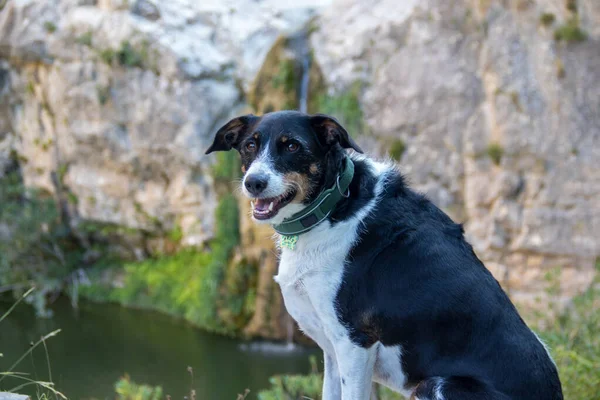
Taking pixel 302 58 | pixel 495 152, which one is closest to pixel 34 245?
pixel 302 58

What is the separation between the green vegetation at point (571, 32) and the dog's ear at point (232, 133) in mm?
9219

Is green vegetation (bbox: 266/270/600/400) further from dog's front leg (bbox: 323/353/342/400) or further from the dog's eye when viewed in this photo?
the dog's eye

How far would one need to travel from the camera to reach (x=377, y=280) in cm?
265

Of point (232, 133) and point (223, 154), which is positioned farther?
point (223, 154)

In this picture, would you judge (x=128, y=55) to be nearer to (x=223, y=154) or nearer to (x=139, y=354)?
(x=223, y=154)

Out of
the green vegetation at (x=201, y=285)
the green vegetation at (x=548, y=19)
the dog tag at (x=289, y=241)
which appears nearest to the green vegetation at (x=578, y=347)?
the dog tag at (x=289, y=241)

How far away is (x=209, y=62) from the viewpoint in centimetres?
1389

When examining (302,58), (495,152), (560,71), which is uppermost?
(560,71)

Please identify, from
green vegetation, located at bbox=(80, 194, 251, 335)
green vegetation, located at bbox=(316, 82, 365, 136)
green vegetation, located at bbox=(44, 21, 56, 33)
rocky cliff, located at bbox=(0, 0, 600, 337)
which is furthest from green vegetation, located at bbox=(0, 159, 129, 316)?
green vegetation, located at bbox=(316, 82, 365, 136)

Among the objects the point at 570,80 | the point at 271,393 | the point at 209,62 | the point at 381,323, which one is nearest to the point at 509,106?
the point at 570,80

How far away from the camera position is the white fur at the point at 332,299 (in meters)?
2.64

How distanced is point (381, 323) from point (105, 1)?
44.8 ft

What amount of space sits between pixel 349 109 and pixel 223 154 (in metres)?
2.82

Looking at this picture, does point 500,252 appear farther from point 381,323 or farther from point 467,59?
point 381,323
